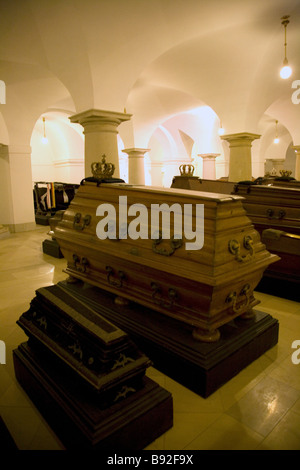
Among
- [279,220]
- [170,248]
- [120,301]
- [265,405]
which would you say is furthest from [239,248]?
[279,220]

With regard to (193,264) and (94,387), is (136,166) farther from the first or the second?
(94,387)

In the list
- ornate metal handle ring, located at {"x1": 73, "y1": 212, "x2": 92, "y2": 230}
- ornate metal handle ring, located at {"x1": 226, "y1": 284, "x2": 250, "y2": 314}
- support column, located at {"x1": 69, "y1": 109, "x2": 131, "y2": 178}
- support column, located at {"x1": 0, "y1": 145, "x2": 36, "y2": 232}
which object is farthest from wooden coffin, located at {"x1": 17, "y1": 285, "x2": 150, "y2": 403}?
support column, located at {"x1": 0, "y1": 145, "x2": 36, "y2": 232}

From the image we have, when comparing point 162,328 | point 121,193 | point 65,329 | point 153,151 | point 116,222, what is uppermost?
point 153,151

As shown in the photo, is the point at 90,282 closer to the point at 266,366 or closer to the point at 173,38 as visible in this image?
the point at 266,366

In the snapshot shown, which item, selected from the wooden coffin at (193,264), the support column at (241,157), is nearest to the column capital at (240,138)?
the support column at (241,157)

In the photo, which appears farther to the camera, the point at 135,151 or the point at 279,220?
the point at 135,151

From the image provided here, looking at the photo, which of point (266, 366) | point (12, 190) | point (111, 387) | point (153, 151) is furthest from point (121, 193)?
point (153, 151)

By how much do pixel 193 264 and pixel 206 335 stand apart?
1.71ft

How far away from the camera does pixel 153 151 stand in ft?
60.9

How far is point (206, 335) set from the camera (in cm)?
217

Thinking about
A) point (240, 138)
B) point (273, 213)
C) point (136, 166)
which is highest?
point (240, 138)

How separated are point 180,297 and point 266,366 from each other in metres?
0.89

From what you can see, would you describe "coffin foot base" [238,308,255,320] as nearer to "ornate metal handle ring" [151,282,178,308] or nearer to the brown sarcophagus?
"ornate metal handle ring" [151,282,178,308]

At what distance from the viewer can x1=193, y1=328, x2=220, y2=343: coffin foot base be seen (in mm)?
2156
